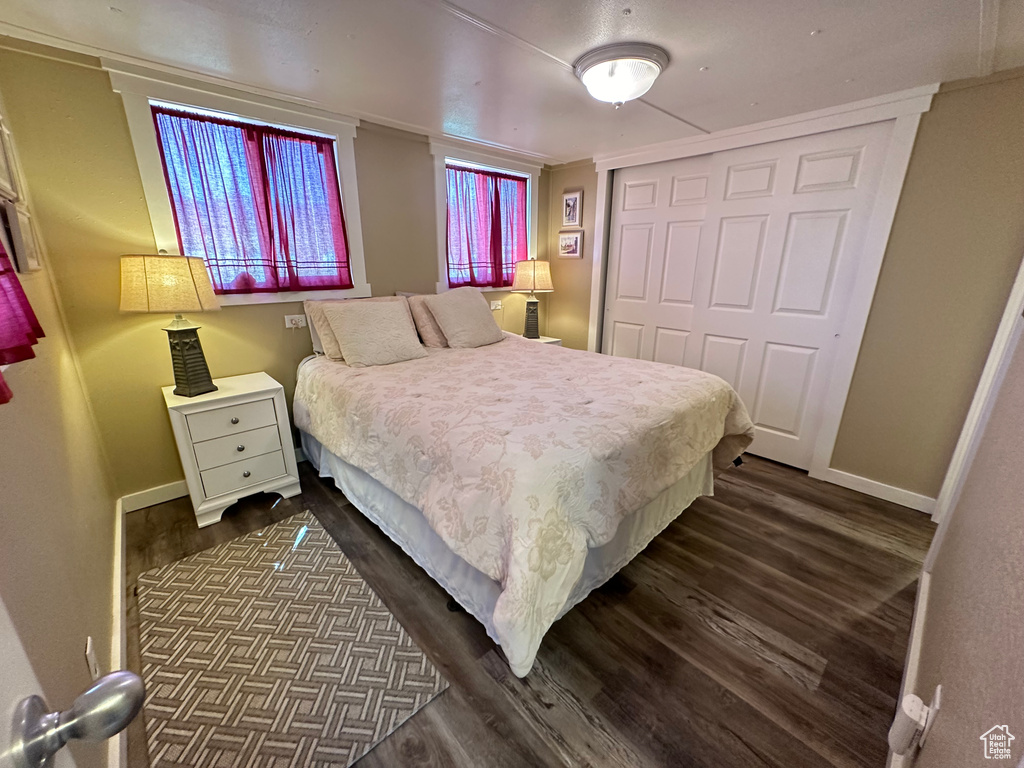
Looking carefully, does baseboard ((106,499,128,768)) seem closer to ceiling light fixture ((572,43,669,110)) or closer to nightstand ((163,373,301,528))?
nightstand ((163,373,301,528))

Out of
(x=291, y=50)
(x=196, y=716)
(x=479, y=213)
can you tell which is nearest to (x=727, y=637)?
(x=196, y=716)

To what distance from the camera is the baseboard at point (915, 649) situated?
1.09 metres

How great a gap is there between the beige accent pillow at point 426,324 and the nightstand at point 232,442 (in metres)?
0.94

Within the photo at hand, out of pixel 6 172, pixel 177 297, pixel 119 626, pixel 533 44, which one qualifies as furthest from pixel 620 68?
pixel 119 626

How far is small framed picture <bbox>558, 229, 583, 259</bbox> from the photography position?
12.1ft

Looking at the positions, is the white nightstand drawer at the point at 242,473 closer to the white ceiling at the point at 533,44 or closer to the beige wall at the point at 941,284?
the white ceiling at the point at 533,44

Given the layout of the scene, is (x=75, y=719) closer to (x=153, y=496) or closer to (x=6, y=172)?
(x=6, y=172)

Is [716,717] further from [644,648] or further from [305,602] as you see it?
[305,602]

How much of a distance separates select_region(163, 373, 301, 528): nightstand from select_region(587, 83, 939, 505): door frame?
3180 mm

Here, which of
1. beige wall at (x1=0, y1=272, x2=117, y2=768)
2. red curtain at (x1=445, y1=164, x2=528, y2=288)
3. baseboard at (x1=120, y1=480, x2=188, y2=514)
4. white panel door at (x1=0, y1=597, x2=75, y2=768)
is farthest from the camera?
red curtain at (x1=445, y1=164, x2=528, y2=288)

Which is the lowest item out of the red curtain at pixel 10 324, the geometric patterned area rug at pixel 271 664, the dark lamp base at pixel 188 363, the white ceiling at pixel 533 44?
the geometric patterned area rug at pixel 271 664

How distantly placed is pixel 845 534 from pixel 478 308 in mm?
2514

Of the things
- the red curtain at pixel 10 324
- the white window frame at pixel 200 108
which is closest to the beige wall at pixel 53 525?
the red curtain at pixel 10 324

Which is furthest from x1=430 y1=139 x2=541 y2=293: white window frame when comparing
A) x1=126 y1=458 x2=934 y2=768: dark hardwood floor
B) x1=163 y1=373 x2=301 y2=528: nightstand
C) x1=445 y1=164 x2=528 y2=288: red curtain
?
x1=126 y1=458 x2=934 y2=768: dark hardwood floor
